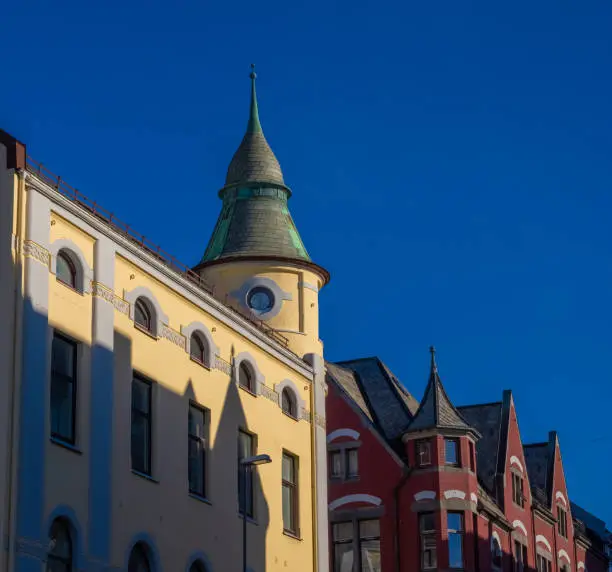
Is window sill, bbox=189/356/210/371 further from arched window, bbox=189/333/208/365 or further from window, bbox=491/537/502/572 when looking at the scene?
window, bbox=491/537/502/572

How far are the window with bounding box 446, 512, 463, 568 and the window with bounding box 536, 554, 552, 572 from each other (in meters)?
11.8

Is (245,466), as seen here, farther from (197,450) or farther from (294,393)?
(294,393)

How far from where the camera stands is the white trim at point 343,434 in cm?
A: 5834

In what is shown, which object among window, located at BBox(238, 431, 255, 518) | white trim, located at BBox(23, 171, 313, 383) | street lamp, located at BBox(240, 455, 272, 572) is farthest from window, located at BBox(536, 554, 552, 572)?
street lamp, located at BBox(240, 455, 272, 572)

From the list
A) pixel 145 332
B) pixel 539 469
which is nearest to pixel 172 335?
pixel 145 332

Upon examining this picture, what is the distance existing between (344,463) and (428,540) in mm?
4743

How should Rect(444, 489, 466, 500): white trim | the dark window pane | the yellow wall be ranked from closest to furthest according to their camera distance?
1. the yellow wall
2. Rect(444, 489, 466, 500): white trim
3. the dark window pane

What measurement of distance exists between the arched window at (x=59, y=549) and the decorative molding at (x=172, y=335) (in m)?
7.09

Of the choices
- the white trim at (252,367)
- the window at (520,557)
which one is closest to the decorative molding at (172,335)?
the white trim at (252,367)

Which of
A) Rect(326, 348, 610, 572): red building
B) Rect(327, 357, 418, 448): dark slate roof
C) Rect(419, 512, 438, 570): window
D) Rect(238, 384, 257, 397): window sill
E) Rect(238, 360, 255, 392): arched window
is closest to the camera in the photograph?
Rect(238, 384, 257, 397): window sill

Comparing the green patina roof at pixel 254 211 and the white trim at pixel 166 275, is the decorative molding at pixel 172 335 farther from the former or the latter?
the green patina roof at pixel 254 211

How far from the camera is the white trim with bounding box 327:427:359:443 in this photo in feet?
191

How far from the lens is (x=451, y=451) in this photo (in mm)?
57000

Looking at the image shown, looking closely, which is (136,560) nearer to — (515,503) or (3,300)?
(3,300)
